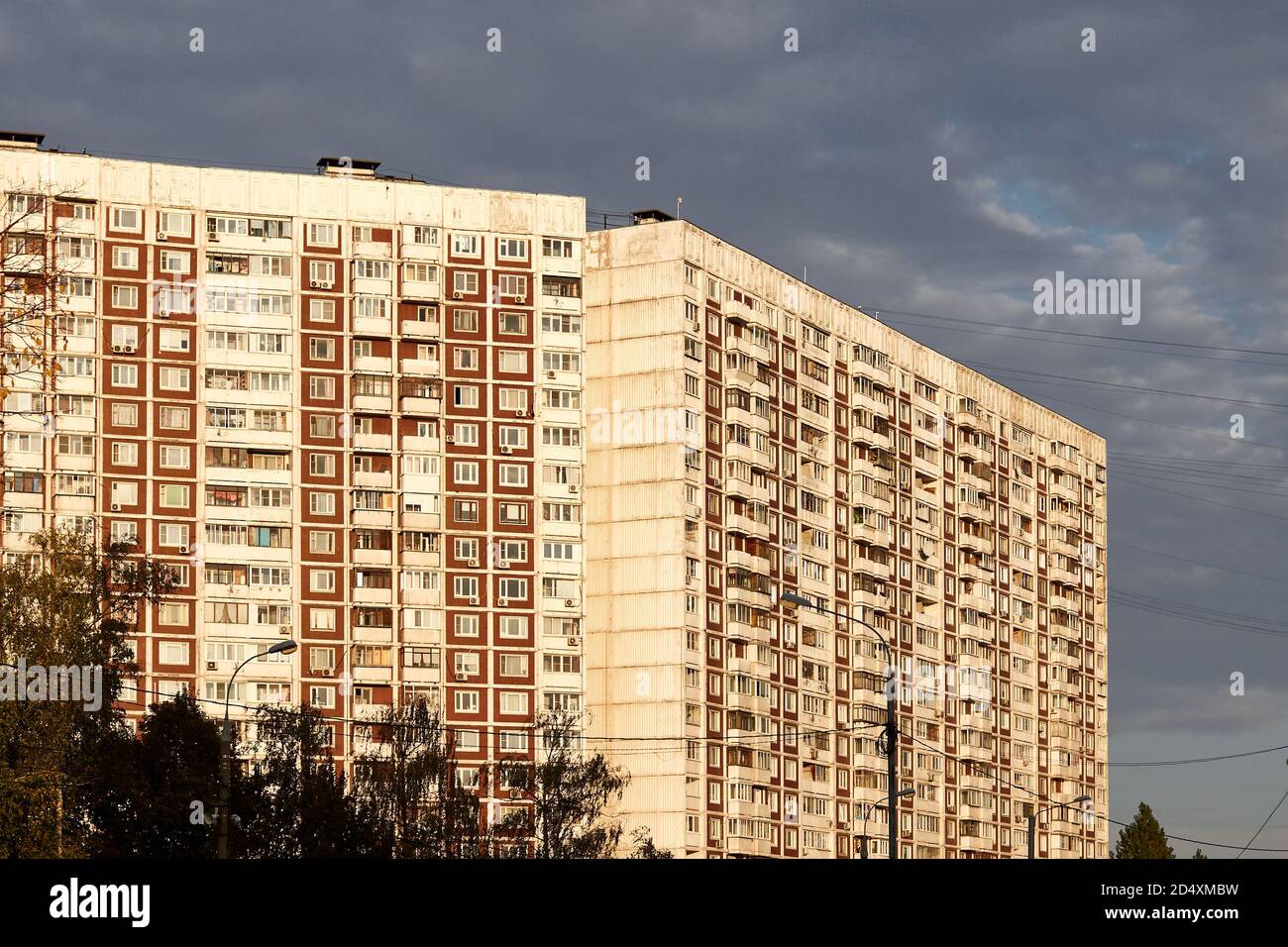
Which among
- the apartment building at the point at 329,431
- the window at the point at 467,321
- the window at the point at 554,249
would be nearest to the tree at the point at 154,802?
the apartment building at the point at 329,431

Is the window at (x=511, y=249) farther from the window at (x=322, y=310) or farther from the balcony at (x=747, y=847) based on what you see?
the balcony at (x=747, y=847)

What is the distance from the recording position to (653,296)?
142m

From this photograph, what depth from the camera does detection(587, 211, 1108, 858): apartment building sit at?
139 m

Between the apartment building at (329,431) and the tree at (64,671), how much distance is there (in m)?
50.6

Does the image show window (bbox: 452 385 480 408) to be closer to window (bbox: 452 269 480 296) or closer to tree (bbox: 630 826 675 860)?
window (bbox: 452 269 480 296)

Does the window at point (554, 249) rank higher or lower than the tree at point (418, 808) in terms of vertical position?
higher

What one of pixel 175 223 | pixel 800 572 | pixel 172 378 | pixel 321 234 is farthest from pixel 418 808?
pixel 800 572

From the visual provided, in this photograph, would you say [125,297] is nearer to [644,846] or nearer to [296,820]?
[644,846]

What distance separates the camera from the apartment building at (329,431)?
134750 mm

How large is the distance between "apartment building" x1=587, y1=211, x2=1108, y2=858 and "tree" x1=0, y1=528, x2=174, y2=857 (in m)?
58.2
